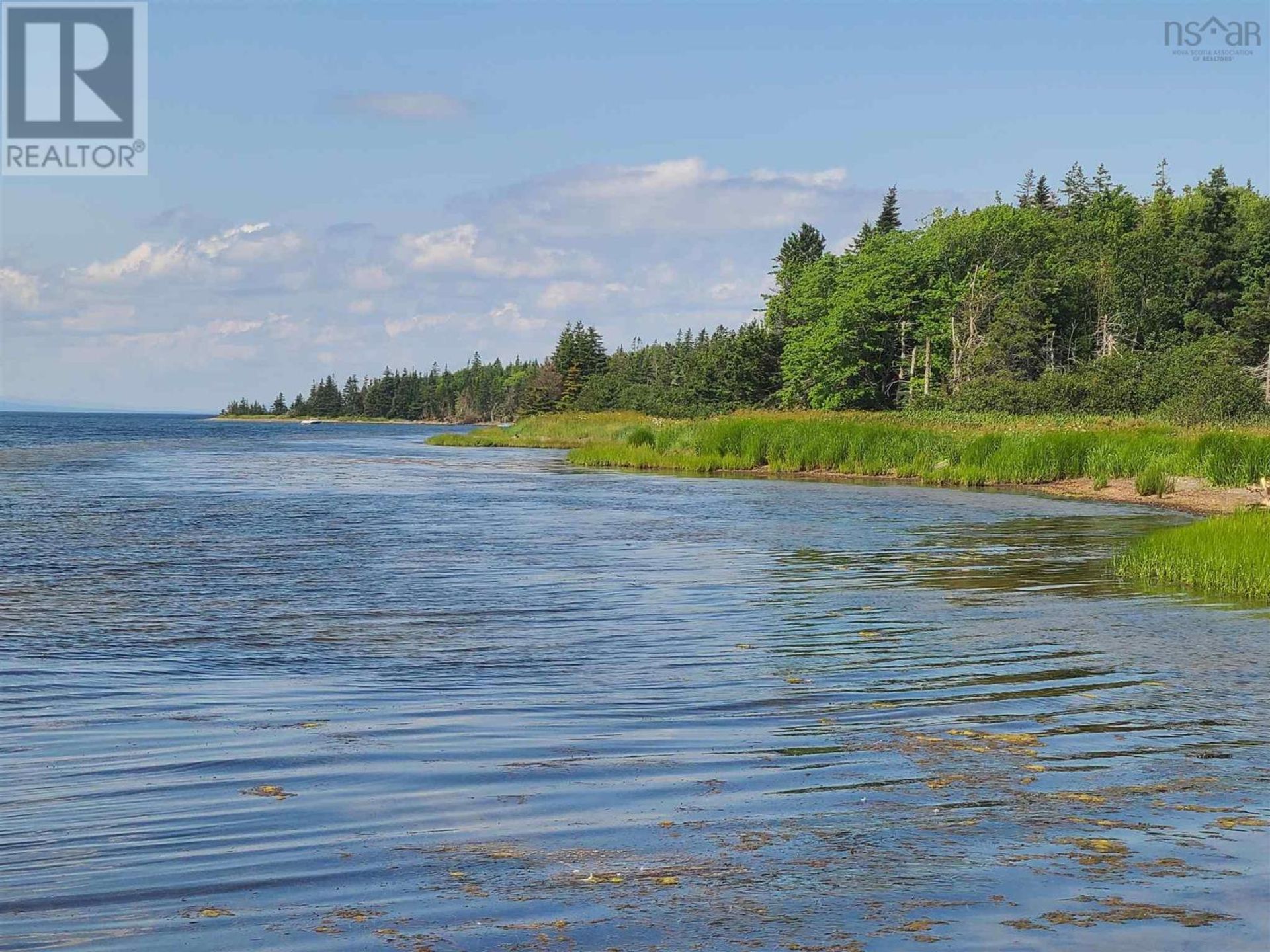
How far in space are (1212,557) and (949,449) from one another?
3039 centimetres

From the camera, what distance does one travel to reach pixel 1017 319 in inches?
3157

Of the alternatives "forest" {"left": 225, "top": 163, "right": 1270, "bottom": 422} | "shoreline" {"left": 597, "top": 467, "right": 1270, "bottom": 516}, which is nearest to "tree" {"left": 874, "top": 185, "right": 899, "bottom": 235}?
"forest" {"left": 225, "top": 163, "right": 1270, "bottom": 422}

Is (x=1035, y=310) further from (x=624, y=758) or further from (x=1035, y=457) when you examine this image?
(x=624, y=758)

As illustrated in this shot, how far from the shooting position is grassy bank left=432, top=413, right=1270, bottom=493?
122 feet

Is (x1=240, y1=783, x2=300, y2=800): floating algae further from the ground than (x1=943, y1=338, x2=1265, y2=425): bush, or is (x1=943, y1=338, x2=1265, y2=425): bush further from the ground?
(x1=943, y1=338, x2=1265, y2=425): bush

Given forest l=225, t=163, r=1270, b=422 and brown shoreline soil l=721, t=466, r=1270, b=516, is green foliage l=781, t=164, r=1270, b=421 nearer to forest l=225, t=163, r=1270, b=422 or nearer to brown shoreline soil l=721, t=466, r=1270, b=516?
forest l=225, t=163, r=1270, b=422

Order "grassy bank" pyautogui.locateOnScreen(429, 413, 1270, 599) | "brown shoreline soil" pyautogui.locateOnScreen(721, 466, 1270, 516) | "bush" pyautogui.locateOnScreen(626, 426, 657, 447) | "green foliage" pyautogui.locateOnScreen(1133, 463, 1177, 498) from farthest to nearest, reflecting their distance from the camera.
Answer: "bush" pyautogui.locateOnScreen(626, 426, 657, 447) < "green foliage" pyautogui.locateOnScreen(1133, 463, 1177, 498) < "brown shoreline soil" pyautogui.locateOnScreen(721, 466, 1270, 516) < "grassy bank" pyautogui.locateOnScreen(429, 413, 1270, 599)

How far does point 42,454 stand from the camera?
6950 centimetres

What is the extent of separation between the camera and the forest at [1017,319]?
226 ft

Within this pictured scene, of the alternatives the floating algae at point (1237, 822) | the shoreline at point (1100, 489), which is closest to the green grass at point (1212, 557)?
the shoreline at point (1100, 489)

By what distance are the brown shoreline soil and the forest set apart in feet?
62.1

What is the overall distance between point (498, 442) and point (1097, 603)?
8126 centimetres

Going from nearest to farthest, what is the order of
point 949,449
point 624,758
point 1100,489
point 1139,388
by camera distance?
point 624,758 < point 1100,489 < point 949,449 < point 1139,388

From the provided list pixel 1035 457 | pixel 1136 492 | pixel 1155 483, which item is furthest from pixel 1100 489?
pixel 1035 457
